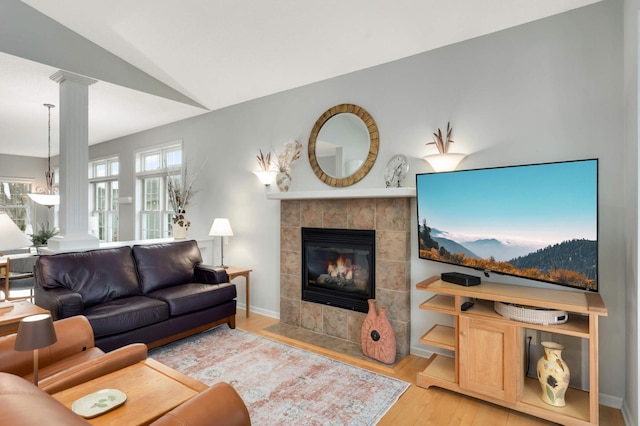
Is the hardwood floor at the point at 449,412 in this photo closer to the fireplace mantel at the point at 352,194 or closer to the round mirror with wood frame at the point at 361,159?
the fireplace mantel at the point at 352,194

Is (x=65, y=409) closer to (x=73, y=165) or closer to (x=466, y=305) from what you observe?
(x=466, y=305)

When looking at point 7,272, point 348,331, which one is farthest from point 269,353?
point 7,272

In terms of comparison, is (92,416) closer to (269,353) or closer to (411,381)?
(269,353)

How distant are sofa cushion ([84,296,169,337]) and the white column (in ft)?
3.43

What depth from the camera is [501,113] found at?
287cm

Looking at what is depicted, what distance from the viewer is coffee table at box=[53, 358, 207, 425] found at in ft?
4.70

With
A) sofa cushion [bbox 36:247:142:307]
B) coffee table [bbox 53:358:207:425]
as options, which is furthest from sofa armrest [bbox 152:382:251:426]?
sofa cushion [bbox 36:247:142:307]

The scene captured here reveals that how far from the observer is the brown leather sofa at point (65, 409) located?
35.1 inches

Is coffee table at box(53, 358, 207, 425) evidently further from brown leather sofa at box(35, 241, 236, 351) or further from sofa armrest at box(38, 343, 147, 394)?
brown leather sofa at box(35, 241, 236, 351)

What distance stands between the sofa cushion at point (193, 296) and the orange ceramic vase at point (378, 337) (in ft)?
5.14

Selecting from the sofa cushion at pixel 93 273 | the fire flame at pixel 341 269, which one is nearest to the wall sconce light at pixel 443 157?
the fire flame at pixel 341 269

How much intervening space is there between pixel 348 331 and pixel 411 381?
93 centimetres

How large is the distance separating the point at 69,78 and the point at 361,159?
3.18m

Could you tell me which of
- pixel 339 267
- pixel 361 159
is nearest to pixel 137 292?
pixel 339 267
